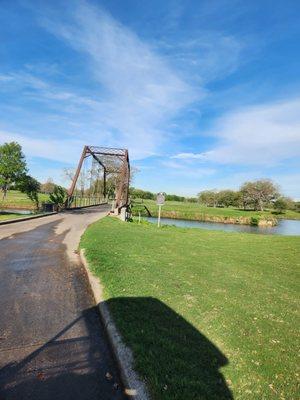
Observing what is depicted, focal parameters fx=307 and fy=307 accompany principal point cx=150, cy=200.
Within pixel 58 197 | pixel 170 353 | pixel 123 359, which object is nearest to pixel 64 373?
pixel 123 359

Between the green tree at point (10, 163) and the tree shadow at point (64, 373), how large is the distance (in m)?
26.6

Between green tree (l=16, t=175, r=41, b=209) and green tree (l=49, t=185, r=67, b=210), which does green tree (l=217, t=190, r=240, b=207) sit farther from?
green tree (l=16, t=175, r=41, b=209)

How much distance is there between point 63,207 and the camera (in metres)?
29.6

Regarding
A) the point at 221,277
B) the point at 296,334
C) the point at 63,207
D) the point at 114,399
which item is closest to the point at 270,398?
the point at 114,399

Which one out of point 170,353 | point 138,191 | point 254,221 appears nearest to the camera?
point 170,353

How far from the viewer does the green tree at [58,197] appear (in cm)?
2845

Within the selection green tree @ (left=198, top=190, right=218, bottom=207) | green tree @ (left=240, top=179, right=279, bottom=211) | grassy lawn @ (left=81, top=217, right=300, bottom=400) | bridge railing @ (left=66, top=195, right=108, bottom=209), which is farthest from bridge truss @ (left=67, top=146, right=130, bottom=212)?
green tree @ (left=198, top=190, right=218, bottom=207)

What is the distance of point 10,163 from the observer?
2844 centimetres

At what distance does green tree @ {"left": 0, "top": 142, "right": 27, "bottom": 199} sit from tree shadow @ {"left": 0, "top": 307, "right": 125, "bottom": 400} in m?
26.6

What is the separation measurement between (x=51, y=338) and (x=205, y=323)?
2.53 metres

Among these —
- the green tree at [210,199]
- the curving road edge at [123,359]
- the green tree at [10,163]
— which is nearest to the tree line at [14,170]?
the green tree at [10,163]

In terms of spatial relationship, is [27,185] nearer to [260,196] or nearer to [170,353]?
[170,353]

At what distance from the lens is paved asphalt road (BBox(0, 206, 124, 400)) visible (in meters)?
3.53

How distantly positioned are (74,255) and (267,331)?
6884 mm
